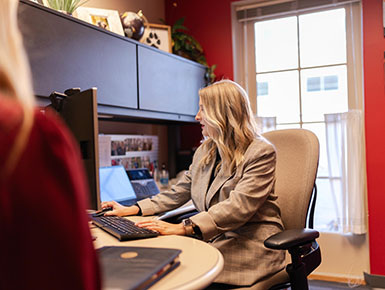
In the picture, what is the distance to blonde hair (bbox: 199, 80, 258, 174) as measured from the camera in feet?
5.20

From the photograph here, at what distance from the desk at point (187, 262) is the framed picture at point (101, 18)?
137cm

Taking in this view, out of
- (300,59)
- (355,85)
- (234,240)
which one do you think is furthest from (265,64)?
(234,240)

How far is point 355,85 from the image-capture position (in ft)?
9.64

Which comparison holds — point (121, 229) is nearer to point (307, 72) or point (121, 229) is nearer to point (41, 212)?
point (41, 212)

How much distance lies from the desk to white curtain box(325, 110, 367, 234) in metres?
2.12

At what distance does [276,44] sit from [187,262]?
2688 millimetres

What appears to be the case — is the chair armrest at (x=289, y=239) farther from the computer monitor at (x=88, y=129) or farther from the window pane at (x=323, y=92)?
the window pane at (x=323, y=92)

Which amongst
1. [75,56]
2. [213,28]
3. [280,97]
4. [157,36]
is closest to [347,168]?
[280,97]

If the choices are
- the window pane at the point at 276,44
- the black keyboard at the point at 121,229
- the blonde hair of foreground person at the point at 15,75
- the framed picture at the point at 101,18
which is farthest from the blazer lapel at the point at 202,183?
the window pane at the point at 276,44

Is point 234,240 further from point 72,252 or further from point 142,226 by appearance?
point 72,252

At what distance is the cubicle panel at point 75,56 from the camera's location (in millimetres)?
1638

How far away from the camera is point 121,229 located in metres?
1.24

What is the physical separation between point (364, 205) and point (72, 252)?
289 cm

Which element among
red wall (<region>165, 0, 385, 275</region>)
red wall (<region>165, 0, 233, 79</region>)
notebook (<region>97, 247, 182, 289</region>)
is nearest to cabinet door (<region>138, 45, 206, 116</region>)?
red wall (<region>165, 0, 233, 79</region>)
